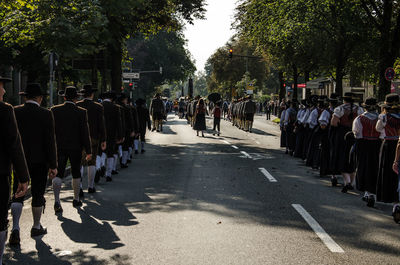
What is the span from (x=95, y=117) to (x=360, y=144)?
4.63 meters

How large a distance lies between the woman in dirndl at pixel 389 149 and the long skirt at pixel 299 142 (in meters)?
7.26

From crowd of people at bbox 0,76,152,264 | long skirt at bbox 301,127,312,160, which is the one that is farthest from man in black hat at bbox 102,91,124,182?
long skirt at bbox 301,127,312,160

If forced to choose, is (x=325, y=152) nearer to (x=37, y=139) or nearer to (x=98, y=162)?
(x=98, y=162)

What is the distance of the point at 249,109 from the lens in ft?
95.6

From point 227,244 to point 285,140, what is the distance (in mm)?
13065

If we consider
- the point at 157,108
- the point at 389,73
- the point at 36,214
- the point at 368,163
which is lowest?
the point at 36,214

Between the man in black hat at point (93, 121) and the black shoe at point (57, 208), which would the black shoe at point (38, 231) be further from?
the man in black hat at point (93, 121)

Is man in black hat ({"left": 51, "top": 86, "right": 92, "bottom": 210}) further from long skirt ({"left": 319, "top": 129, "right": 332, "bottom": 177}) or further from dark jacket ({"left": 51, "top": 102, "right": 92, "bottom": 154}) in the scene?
long skirt ({"left": 319, "top": 129, "right": 332, "bottom": 177})

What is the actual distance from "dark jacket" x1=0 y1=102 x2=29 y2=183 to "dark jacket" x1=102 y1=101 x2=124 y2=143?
6.16m

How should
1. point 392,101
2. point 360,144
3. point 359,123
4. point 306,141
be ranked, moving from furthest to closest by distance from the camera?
point 306,141 → point 360,144 → point 359,123 → point 392,101

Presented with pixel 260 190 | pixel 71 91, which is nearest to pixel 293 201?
pixel 260 190

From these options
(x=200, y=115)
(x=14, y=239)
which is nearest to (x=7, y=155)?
(x=14, y=239)

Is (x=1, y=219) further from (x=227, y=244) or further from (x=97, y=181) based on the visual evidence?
(x=97, y=181)

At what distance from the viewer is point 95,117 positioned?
30.5ft
